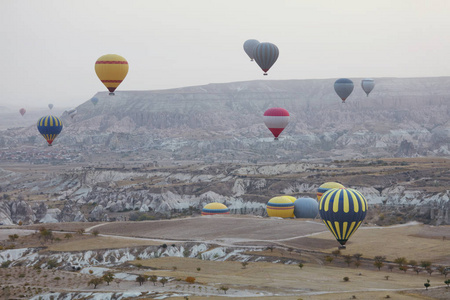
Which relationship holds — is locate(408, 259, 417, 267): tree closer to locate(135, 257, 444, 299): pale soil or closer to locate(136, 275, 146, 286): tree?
locate(135, 257, 444, 299): pale soil

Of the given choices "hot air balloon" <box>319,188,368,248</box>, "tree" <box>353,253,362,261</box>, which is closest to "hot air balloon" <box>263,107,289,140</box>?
"hot air balloon" <box>319,188,368,248</box>

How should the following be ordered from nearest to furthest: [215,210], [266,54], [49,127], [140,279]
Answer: [140,279] < [215,210] < [266,54] < [49,127]

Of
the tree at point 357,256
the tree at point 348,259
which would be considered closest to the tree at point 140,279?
the tree at point 348,259

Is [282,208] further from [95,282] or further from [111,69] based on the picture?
[95,282]

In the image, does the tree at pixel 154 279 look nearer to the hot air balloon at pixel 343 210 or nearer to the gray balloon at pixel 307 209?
the hot air balloon at pixel 343 210

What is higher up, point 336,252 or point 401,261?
point 336,252

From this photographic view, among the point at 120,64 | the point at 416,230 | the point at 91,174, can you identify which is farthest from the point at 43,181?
the point at 416,230

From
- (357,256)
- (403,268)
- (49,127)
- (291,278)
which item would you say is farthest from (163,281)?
(49,127)

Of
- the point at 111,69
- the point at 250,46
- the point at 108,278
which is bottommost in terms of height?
the point at 108,278
